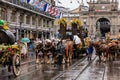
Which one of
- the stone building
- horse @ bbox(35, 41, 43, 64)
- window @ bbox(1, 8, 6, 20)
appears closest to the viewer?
horse @ bbox(35, 41, 43, 64)

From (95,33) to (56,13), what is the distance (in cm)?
6599

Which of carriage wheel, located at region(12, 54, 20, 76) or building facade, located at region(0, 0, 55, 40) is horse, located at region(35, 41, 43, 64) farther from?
building facade, located at region(0, 0, 55, 40)

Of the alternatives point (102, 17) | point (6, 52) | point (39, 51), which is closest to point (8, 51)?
point (6, 52)

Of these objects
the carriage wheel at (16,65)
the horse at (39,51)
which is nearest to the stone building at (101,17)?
the horse at (39,51)

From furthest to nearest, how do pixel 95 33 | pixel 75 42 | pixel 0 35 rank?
pixel 95 33 → pixel 75 42 → pixel 0 35

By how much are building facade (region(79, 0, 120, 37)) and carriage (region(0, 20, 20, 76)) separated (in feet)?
310

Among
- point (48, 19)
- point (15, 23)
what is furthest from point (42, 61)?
point (48, 19)

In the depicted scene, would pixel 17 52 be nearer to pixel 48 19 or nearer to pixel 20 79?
pixel 20 79

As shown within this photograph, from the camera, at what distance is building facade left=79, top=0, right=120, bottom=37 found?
113062 millimetres

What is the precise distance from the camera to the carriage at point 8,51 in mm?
14953

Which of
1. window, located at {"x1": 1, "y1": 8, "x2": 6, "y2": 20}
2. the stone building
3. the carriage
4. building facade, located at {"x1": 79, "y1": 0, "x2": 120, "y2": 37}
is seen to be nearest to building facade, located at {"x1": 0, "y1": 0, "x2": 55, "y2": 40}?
window, located at {"x1": 1, "y1": 8, "x2": 6, "y2": 20}

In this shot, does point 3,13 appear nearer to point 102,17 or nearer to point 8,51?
point 8,51

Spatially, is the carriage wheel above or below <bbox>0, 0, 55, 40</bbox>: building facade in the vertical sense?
below

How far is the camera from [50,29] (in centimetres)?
6962
